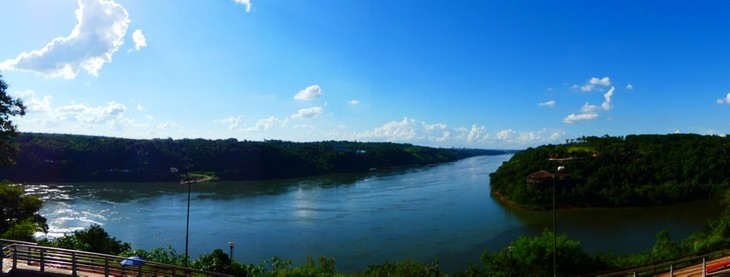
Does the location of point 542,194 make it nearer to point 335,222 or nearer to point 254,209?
point 335,222

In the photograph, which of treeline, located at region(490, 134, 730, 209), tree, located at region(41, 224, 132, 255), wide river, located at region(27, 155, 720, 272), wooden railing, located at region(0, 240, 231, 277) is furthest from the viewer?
treeline, located at region(490, 134, 730, 209)

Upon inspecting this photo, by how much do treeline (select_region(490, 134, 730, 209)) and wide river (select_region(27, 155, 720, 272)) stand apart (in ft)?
6.62

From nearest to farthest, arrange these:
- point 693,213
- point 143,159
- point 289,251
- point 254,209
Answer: point 289,251, point 693,213, point 254,209, point 143,159

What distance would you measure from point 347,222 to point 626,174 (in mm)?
33524

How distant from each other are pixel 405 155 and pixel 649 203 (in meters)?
81.0

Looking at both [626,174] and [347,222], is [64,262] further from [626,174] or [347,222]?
[626,174]

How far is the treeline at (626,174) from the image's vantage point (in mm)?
46812

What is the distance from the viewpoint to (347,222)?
126 feet

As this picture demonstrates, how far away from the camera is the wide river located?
2894cm

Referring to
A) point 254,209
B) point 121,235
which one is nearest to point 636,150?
point 254,209

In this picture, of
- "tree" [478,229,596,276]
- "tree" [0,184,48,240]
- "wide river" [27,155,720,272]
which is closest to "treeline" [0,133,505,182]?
"wide river" [27,155,720,272]

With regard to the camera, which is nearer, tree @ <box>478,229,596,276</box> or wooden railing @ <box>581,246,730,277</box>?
wooden railing @ <box>581,246,730,277</box>

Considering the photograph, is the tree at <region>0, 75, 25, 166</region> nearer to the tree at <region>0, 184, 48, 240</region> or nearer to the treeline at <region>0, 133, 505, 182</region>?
the tree at <region>0, 184, 48, 240</region>

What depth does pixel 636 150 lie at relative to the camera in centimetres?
6066
